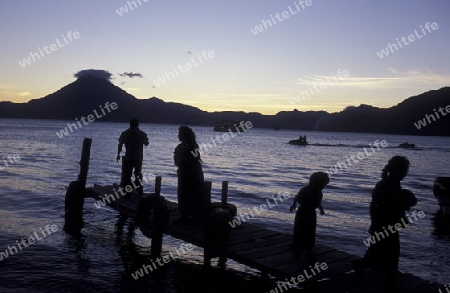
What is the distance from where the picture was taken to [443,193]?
1927 centimetres

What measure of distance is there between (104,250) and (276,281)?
225 inches

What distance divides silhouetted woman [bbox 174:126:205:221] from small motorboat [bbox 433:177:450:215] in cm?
1386

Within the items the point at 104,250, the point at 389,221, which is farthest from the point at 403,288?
the point at 104,250

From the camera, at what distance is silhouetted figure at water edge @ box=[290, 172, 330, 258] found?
25.5 ft

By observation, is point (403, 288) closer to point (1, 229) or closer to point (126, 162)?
point (126, 162)

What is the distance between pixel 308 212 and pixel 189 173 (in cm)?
340

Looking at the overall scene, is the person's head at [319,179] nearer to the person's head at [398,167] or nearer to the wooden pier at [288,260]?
the person's head at [398,167]

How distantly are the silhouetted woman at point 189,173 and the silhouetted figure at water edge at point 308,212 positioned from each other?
2944mm

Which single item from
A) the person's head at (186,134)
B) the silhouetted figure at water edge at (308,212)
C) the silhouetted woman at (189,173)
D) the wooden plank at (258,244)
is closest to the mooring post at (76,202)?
the silhouetted woman at (189,173)

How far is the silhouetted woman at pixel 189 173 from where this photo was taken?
31.8 ft

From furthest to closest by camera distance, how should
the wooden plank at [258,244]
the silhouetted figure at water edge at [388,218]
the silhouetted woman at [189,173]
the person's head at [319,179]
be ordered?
the silhouetted woman at [189,173] < the wooden plank at [258,244] < the person's head at [319,179] < the silhouetted figure at water edge at [388,218]

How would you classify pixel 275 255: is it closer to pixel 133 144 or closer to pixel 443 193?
pixel 133 144

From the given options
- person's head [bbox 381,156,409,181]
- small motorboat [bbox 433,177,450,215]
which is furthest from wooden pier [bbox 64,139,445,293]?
small motorboat [bbox 433,177,450,215]

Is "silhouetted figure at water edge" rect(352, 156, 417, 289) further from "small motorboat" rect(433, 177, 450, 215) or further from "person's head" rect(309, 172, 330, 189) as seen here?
"small motorboat" rect(433, 177, 450, 215)
